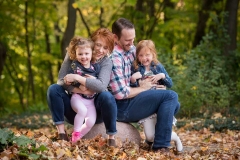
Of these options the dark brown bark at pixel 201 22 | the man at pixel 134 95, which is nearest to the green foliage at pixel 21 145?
the man at pixel 134 95

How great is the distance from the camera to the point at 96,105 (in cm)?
525

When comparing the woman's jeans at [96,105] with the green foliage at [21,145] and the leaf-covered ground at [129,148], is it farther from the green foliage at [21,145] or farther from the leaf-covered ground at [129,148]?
the green foliage at [21,145]

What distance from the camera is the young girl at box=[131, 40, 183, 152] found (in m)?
5.48

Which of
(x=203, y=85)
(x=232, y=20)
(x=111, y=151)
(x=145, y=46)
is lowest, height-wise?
(x=203, y=85)

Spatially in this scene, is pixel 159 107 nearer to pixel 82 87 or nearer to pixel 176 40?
pixel 82 87

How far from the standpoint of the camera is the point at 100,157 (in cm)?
464

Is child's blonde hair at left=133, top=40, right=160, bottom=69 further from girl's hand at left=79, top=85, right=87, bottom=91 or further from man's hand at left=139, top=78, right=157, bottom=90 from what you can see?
girl's hand at left=79, top=85, right=87, bottom=91

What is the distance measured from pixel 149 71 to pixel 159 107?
472 millimetres

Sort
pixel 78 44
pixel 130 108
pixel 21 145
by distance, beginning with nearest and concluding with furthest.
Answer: pixel 21 145 → pixel 78 44 → pixel 130 108

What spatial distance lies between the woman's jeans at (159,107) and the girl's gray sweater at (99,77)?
1.80 feet

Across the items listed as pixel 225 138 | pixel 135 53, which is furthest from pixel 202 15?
pixel 135 53

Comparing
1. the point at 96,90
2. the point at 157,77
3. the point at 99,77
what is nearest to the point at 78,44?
the point at 99,77

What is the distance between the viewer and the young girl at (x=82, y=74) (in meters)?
5.11

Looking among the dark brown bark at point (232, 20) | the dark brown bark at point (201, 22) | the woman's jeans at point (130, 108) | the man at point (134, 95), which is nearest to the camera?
the woman's jeans at point (130, 108)
